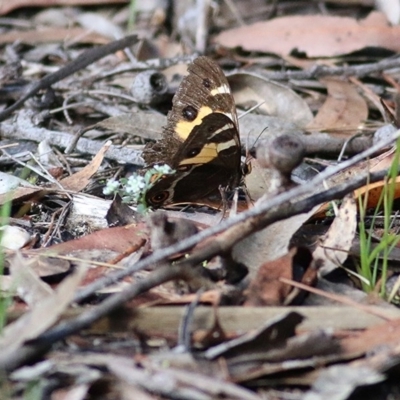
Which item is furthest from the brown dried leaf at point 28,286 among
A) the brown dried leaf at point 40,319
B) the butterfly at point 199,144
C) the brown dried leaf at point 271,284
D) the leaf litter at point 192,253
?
the butterfly at point 199,144

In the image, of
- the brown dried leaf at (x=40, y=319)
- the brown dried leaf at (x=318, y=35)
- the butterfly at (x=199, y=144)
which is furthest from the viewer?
the brown dried leaf at (x=318, y=35)

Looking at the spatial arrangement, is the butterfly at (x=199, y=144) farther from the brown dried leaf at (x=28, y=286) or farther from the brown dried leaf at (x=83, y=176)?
the brown dried leaf at (x=28, y=286)

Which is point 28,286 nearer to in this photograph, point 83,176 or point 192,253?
point 192,253

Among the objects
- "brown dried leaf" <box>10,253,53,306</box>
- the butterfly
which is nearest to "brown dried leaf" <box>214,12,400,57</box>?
the butterfly

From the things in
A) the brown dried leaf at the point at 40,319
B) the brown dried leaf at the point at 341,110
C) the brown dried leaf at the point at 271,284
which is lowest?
the brown dried leaf at the point at 341,110

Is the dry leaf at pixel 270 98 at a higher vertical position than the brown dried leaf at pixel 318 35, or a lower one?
lower

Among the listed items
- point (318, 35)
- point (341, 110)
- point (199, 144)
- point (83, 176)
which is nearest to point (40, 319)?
point (199, 144)

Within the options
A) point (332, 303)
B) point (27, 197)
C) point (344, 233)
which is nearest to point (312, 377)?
point (332, 303)

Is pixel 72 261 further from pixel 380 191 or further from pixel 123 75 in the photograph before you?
pixel 123 75
